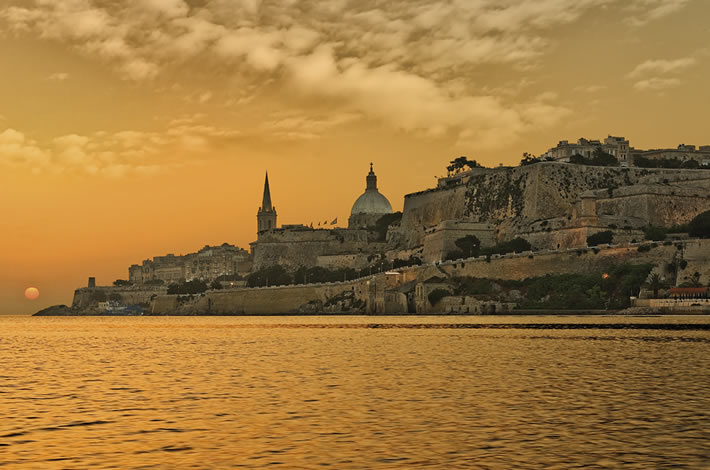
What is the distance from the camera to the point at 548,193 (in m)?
93.2

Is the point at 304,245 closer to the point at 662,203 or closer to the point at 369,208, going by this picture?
the point at 369,208

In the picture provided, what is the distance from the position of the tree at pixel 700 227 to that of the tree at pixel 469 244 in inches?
798

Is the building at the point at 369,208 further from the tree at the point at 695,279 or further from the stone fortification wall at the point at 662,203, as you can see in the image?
the tree at the point at 695,279

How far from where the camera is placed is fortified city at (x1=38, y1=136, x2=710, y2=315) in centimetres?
7088

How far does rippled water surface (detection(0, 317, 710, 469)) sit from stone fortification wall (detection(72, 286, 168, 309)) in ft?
432

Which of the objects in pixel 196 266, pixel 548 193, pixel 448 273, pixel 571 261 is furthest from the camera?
pixel 196 266

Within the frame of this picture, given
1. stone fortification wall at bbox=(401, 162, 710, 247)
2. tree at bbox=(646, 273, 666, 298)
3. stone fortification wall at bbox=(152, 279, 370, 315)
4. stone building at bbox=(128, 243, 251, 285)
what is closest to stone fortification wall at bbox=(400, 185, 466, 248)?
stone fortification wall at bbox=(401, 162, 710, 247)

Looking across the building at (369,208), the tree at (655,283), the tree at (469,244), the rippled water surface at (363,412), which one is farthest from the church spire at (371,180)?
the rippled water surface at (363,412)

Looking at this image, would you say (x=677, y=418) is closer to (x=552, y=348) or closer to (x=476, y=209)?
(x=552, y=348)

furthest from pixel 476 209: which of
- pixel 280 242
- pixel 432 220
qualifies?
pixel 280 242

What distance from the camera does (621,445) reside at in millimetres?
10367

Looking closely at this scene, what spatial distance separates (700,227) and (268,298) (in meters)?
47.1

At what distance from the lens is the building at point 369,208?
14012 centimetres

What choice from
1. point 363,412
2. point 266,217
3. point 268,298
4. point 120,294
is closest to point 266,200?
point 266,217
